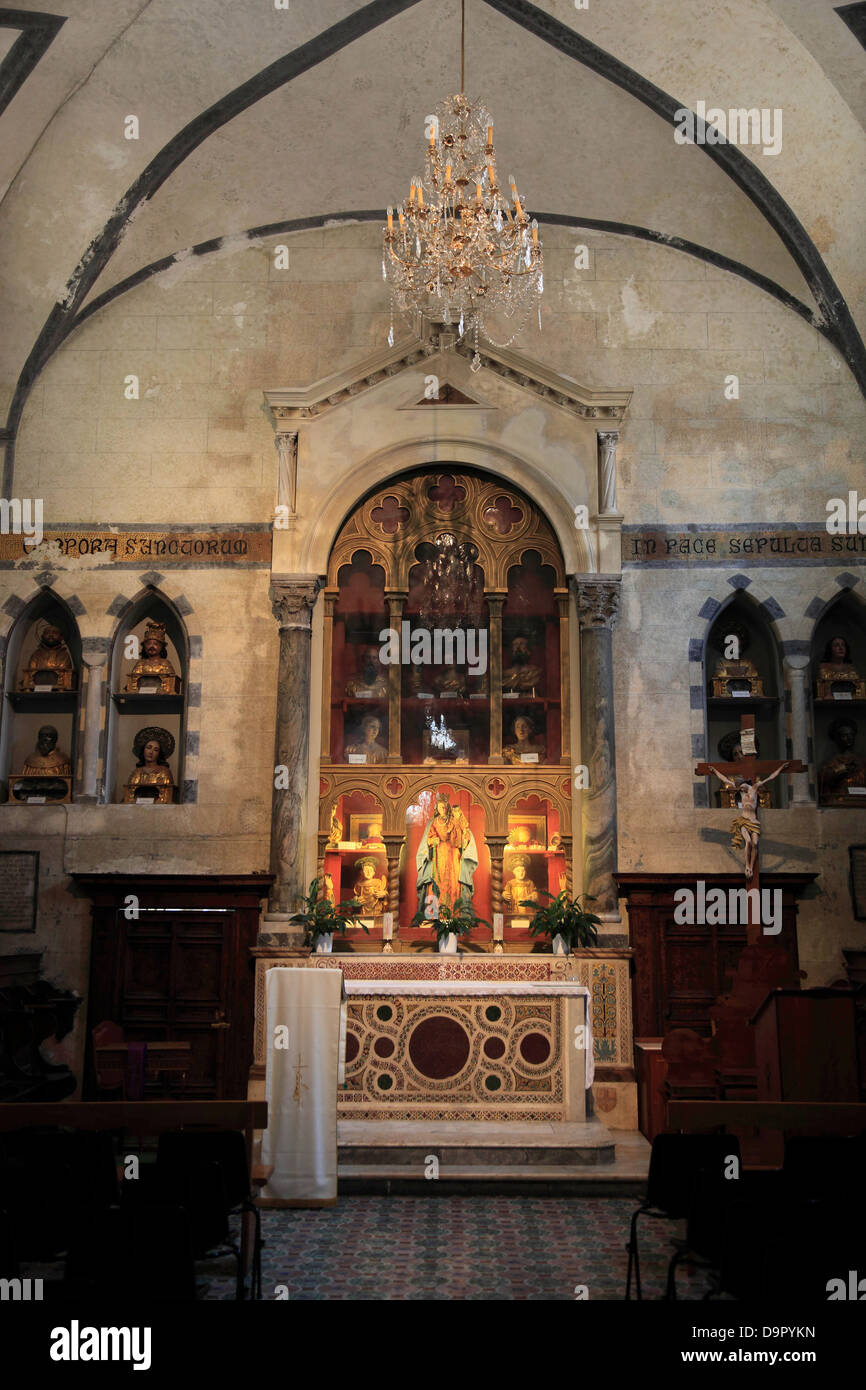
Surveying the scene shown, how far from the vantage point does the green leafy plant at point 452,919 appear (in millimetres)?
11594

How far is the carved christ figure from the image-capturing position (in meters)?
11.6

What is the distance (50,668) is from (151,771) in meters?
1.65

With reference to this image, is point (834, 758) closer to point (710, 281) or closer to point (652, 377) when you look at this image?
point (652, 377)

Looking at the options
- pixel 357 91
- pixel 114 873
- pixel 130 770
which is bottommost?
pixel 114 873

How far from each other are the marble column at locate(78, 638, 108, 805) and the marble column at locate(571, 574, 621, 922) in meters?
5.13

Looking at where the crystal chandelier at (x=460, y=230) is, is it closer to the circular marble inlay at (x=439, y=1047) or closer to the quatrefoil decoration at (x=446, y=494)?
the quatrefoil decoration at (x=446, y=494)

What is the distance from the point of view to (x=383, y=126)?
12.5m

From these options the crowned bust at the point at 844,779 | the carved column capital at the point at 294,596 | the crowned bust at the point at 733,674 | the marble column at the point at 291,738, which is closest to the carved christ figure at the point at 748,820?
the crowned bust at the point at 844,779

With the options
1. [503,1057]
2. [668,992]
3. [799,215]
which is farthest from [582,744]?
[799,215]

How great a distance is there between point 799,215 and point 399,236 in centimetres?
467
